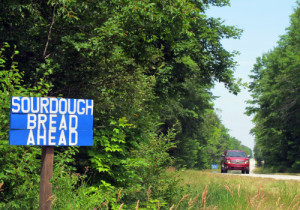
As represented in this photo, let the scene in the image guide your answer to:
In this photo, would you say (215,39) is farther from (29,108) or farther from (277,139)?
(277,139)

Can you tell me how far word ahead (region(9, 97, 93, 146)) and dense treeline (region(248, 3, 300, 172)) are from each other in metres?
34.8

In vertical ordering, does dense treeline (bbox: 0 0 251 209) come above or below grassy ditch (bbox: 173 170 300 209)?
above

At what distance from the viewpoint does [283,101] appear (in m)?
42.3

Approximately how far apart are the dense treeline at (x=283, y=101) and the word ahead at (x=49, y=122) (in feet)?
114

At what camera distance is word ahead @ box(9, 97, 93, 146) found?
5.38 meters

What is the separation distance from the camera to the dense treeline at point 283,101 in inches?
1588

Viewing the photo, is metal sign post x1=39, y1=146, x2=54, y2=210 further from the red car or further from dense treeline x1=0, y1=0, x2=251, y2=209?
the red car

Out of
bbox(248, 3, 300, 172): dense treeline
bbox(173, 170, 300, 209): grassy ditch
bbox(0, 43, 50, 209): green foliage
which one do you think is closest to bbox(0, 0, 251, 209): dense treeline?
bbox(173, 170, 300, 209): grassy ditch

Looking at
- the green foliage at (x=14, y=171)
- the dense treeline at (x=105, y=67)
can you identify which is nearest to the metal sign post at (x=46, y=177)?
the green foliage at (x=14, y=171)

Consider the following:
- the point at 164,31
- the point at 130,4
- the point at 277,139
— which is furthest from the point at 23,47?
the point at 277,139

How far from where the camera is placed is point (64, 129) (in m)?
5.65

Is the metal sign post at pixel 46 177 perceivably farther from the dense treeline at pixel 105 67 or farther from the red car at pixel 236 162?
the red car at pixel 236 162

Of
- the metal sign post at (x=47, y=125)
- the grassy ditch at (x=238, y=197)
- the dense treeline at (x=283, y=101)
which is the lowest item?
the grassy ditch at (x=238, y=197)

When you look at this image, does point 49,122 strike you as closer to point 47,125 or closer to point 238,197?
point 47,125
